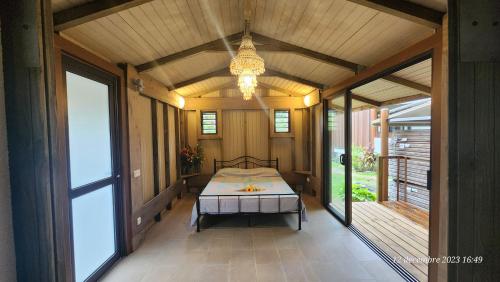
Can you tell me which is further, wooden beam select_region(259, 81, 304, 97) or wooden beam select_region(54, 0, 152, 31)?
wooden beam select_region(259, 81, 304, 97)

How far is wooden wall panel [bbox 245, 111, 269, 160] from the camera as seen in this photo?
5.89 meters

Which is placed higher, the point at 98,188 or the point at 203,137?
the point at 203,137

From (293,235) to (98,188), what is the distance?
8.69 feet

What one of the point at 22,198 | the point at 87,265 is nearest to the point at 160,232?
the point at 87,265

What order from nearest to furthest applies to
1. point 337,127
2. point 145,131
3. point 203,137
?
point 145,131 → point 337,127 → point 203,137

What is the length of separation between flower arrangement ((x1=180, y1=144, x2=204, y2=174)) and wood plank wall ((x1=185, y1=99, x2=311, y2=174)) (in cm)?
18

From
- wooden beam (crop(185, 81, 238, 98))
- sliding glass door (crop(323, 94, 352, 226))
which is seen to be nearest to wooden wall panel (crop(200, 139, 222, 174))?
wooden beam (crop(185, 81, 238, 98))

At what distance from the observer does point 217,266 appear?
264 cm

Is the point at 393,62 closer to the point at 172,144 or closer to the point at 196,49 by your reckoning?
the point at 196,49

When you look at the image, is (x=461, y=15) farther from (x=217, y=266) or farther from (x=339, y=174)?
(x=339, y=174)

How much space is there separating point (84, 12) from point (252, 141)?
444 cm

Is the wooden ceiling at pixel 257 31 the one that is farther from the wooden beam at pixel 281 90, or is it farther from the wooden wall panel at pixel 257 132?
the wooden wall panel at pixel 257 132

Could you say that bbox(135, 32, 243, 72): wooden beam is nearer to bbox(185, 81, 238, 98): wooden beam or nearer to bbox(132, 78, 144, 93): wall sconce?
bbox(132, 78, 144, 93): wall sconce

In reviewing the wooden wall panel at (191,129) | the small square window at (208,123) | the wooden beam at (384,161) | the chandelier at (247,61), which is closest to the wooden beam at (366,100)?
the wooden beam at (384,161)
